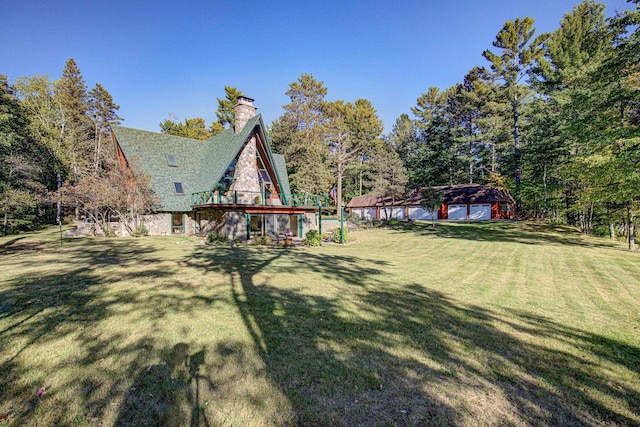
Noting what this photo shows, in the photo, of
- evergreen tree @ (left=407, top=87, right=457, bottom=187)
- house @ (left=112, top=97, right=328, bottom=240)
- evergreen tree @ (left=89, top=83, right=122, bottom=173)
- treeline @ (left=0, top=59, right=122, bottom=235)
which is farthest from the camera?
evergreen tree @ (left=407, top=87, right=457, bottom=187)

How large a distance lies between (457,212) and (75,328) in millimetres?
42455

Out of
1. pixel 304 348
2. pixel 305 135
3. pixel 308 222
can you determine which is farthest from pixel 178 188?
pixel 304 348

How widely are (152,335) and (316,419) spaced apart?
3150mm

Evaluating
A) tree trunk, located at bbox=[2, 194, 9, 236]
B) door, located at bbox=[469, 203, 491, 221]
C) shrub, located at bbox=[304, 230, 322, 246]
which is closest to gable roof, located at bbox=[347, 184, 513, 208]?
door, located at bbox=[469, 203, 491, 221]

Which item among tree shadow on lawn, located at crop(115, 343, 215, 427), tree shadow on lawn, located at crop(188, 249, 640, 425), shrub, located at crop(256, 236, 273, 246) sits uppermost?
shrub, located at crop(256, 236, 273, 246)

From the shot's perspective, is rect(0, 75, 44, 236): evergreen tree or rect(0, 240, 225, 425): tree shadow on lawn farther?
rect(0, 75, 44, 236): evergreen tree

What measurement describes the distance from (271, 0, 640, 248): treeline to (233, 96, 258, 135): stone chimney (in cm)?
1004

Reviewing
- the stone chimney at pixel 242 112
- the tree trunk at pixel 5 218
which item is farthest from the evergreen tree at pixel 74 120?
the stone chimney at pixel 242 112

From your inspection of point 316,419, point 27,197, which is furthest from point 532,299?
point 27,197

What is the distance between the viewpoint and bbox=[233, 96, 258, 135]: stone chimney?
2291 cm

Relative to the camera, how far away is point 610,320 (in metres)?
6.50

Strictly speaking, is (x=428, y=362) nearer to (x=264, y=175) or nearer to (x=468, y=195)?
(x=264, y=175)

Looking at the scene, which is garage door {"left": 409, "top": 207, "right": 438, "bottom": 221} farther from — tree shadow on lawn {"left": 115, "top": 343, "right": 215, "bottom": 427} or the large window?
tree shadow on lawn {"left": 115, "top": 343, "right": 215, "bottom": 427}

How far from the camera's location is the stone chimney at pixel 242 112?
22906 mm
